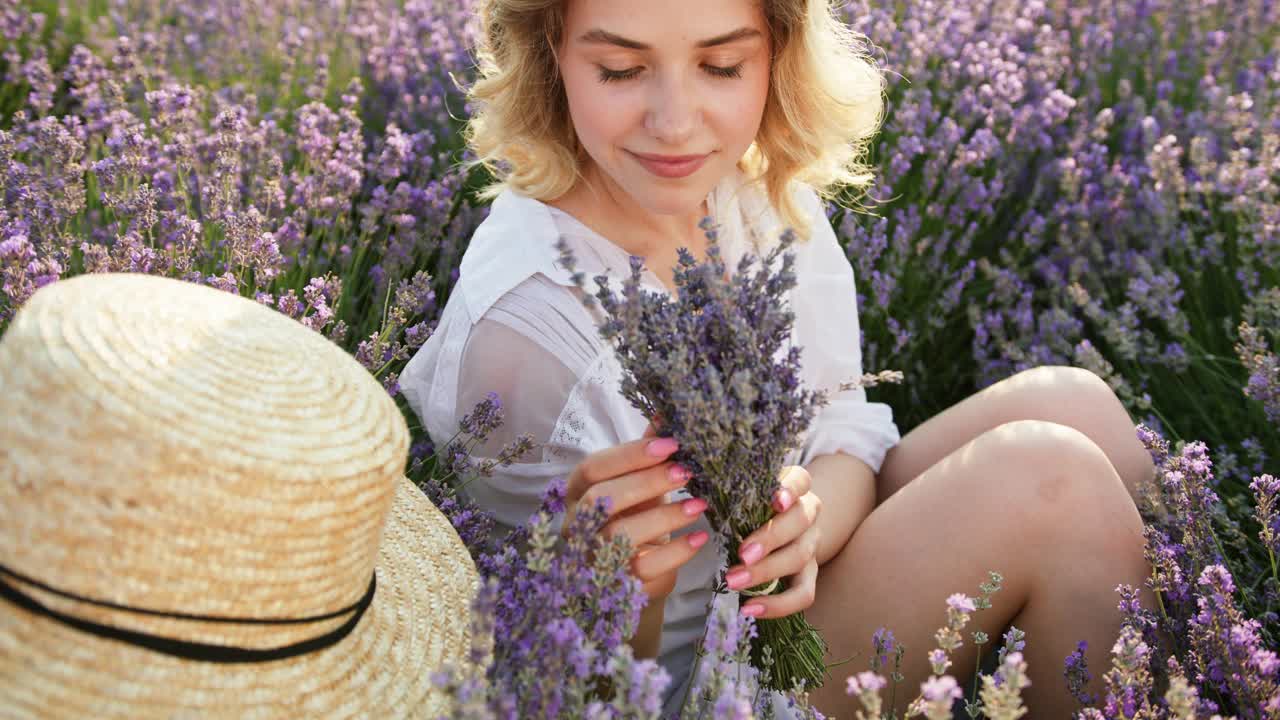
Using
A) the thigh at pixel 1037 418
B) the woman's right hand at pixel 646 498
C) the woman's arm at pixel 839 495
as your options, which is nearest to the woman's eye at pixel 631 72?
the woman's right hand at pixel 646 498

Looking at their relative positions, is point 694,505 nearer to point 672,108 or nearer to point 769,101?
point 672,108

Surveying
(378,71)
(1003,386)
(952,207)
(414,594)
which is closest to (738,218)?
(1003,386)

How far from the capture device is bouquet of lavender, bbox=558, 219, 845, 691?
141cm

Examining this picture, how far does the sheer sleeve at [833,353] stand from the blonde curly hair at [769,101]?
0.11 metres

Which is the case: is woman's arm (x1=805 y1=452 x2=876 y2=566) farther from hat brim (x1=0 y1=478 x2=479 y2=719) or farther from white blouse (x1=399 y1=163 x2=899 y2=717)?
hat brim (x1=0 y1=478 x2=479 y2=719)

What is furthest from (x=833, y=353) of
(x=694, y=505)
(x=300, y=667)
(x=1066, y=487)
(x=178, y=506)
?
(x=178, y=506)

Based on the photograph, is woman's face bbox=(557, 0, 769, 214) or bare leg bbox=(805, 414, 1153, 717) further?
bare leg bbox=(805, 414, 1153, 717)

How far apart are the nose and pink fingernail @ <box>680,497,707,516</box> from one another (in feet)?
2.10

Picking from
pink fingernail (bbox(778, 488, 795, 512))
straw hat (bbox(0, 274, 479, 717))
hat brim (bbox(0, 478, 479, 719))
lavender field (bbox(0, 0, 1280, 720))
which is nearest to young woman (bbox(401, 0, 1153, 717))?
pink fingernail (bbox(778, 488, 795, 512))

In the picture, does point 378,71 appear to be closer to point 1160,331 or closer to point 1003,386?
point 1003,386

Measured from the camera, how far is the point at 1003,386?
2566 mm

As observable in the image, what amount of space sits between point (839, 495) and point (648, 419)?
66 centimetres

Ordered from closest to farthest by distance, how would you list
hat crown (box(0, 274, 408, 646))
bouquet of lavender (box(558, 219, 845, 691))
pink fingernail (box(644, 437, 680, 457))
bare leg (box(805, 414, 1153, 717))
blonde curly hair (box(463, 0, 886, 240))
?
hat crown (box(0, 274, 408, 646)), bouquet of lavender (box(558, 219, 845, 691)), pink fingernail (box(644, 437, 680, 457)), bare leg (box(805, 414, 1153, 717)), blonde curly hair (box(463, 0, 886, 240))

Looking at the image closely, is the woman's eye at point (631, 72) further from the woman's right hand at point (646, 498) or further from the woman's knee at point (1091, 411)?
the woman's knee at point (1091, 411)
